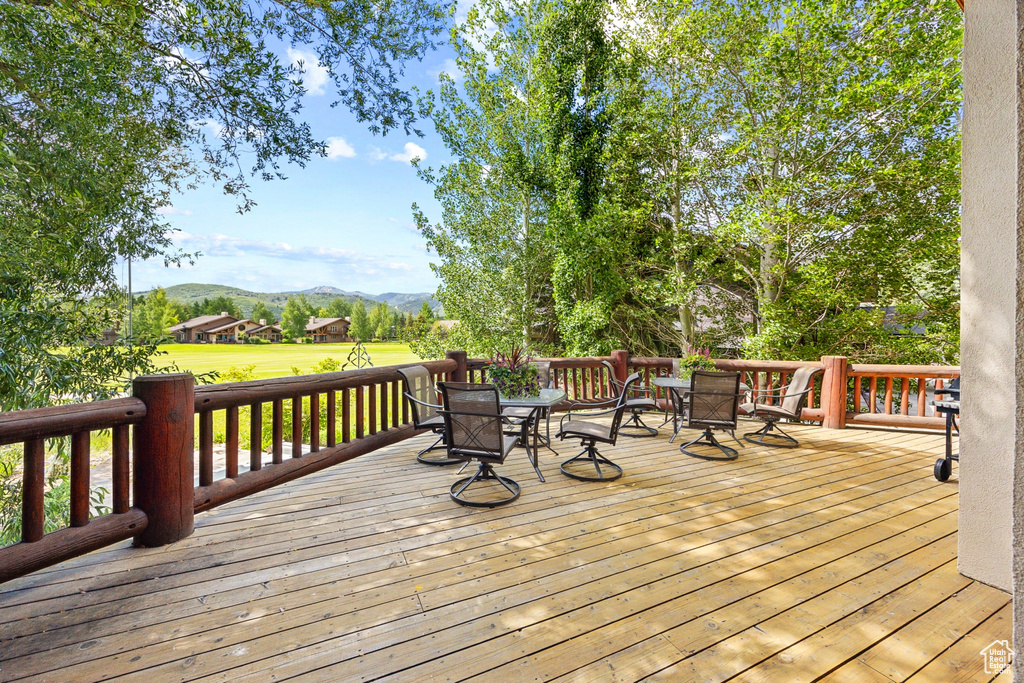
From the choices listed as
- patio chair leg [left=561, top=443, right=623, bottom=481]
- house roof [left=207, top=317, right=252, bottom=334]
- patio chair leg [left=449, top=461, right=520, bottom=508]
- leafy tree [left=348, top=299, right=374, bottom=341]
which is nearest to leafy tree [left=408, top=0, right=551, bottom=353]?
leafy tree [left=348, top=299, right=374, bottom=341]

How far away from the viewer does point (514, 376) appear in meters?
3.92

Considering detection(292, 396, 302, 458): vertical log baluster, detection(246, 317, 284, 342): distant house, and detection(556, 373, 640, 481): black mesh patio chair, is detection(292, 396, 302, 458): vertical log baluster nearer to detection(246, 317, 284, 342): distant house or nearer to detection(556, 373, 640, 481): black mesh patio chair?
detection(556, 373, 640, 481): black mesh patio chair

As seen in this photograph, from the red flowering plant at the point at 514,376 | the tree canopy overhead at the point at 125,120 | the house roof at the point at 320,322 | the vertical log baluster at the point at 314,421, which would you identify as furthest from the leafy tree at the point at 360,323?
the red flowering plant at the point at 514,376

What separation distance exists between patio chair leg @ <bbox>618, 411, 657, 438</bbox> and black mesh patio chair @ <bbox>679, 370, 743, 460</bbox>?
2.90 ft

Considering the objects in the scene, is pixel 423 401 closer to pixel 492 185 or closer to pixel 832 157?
pixel 832 157

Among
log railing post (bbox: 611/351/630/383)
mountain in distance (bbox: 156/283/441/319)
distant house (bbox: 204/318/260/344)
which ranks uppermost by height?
mountain in distance (bbox: 156/283/441/319)

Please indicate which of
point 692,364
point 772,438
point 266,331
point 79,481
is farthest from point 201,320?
point 772,438

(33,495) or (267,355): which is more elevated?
(267,355)

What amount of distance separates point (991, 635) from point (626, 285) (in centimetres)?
837

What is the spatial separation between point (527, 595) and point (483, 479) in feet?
5.27

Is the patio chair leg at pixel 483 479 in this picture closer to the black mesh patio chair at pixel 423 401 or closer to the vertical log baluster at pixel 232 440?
the black mesh patio chair at pixel 423 401

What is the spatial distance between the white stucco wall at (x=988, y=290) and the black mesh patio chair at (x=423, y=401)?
343 centimetres

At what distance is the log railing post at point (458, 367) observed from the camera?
5.34 metres

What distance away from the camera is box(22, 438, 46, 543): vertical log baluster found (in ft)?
6.40
